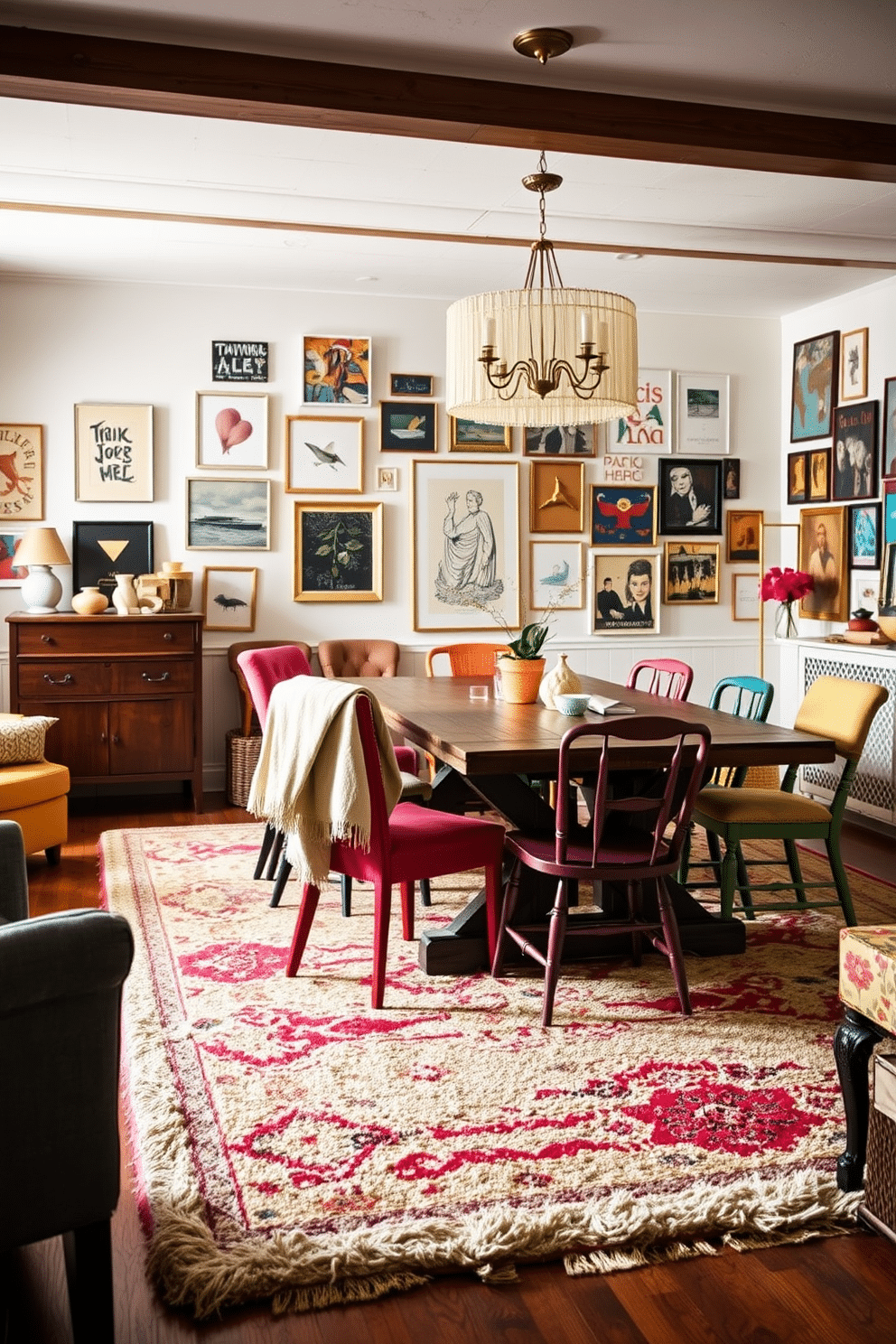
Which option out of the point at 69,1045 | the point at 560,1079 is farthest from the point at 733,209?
the point at 69,1045

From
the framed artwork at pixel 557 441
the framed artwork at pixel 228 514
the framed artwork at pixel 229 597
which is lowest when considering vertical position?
the framed artwork at pixel 229 597

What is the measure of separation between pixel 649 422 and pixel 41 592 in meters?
3.60

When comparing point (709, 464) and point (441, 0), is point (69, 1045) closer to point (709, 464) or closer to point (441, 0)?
point (441, 0)

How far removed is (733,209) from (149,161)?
7.83ft

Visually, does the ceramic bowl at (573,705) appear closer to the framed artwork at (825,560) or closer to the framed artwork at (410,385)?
the framed artwork at (825,560)

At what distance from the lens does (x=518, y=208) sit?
5.18 meters

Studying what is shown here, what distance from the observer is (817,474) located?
707 cm

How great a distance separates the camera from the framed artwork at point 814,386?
693 centimetres

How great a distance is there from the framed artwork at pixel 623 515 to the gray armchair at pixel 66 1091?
5749 mm

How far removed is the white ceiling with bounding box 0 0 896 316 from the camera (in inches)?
137

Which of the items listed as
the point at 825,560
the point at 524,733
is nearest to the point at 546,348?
the point at 524,733

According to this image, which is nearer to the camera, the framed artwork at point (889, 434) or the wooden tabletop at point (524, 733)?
the wooden tabletop at point (524, 733)

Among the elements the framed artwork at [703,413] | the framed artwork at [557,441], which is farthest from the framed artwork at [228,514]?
the framed artwork at [703,413]

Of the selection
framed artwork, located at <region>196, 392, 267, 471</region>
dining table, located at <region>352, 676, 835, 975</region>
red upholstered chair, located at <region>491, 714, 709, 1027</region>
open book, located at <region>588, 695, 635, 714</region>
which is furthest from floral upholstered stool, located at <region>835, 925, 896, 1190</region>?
framed artwork, located at <region>196, 392, 267, 471</region>
